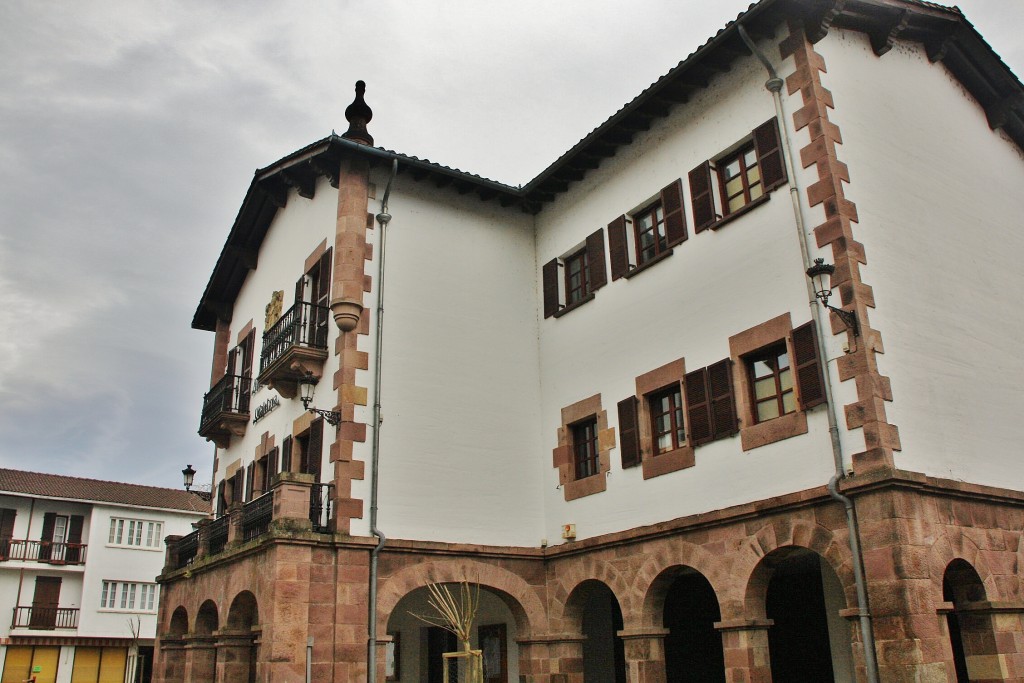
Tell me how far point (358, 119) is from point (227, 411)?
24.0ft

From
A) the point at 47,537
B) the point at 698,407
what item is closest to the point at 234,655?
the point at 698,407

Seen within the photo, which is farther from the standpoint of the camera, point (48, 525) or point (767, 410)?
point (48, 525)

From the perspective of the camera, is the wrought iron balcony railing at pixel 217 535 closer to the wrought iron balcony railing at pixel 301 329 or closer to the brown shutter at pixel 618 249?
the wrought iron balcony railing at pixel 301 329

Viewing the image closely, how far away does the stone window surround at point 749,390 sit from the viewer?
12.7m

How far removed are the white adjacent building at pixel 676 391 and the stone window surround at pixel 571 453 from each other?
6 cm

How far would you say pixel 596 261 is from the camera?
57.1 ft

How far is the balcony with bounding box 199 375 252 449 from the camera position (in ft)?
70.4

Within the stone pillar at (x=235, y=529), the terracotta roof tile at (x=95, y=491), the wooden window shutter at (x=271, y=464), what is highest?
the terracotta roof tile at (x=95, y=491)

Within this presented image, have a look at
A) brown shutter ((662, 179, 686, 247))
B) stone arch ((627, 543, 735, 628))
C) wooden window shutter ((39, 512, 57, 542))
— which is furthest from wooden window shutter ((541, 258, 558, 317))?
wooden window shutter ((39, 512, 57, 542))

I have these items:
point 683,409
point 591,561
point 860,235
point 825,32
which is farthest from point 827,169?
point 591,561

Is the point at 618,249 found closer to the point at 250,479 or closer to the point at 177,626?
the point at 250,479

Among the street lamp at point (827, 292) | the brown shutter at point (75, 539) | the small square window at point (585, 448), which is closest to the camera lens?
the street lamp at point (827, 292)

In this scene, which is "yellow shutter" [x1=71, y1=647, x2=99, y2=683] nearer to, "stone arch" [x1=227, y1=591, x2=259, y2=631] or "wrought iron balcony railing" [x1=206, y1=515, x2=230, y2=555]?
"wrought iron balcony railing" [x1=206, y1=515, x2=230, y2=555]

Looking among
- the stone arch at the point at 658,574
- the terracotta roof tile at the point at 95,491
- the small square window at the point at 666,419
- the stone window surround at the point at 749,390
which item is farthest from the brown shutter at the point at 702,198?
the terracotta roof tile at the point at 95,491
